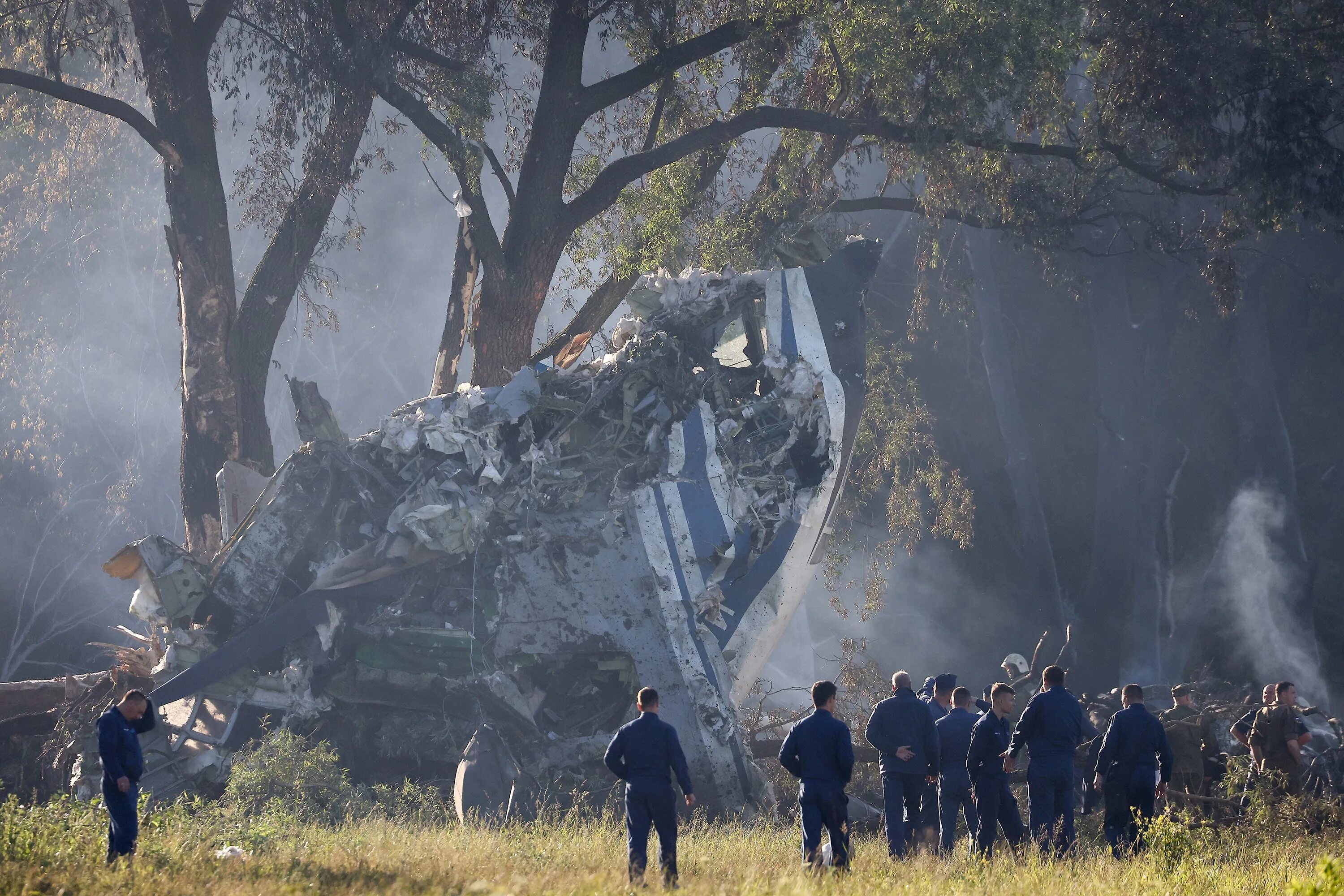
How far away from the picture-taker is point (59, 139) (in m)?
29.9

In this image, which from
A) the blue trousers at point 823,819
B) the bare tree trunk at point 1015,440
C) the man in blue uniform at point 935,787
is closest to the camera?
the blue trousers at point 823,819

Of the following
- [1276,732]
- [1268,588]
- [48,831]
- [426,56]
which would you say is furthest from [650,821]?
[1268,588]

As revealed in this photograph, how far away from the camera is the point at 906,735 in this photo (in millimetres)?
7531

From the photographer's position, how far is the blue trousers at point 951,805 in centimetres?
802

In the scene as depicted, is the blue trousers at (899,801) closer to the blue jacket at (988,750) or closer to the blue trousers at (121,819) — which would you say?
the blue jacket at (988,750)

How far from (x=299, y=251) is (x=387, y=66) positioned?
2970 mm

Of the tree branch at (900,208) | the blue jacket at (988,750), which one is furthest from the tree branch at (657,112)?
the blue jacket at (988,750)

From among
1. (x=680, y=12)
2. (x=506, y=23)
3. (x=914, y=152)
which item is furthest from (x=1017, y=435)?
(x=506, y=23)

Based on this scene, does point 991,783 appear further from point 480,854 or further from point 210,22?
point 210,22

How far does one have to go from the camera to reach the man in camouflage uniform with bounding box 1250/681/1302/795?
30.1 feet

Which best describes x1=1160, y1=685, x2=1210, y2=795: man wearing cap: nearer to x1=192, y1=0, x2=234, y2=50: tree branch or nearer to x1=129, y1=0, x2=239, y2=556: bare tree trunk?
x1=129, y1=0, x2=239, y2=556: bare tree trunk

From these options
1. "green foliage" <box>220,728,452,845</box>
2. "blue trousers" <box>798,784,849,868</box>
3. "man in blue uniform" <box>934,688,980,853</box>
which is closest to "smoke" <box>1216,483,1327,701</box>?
"man in blue uniform" <box>934,688,980,853</box>

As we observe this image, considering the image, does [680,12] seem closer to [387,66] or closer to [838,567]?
[387,66]

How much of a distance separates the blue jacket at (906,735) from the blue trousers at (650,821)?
5.88ft
